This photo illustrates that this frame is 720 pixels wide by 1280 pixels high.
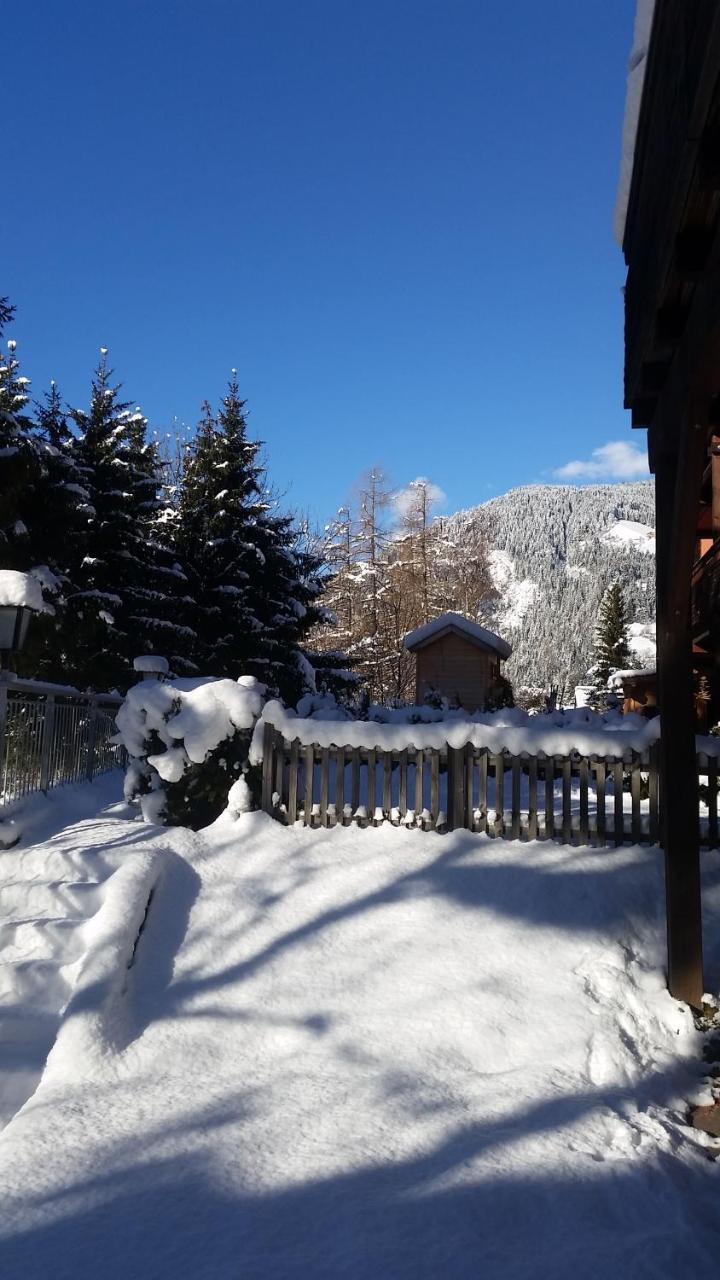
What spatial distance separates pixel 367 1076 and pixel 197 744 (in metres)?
4.02

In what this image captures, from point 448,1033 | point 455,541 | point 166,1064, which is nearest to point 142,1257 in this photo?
point 166,1064

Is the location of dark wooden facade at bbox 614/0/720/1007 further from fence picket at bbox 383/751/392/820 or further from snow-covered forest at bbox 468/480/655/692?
snow-covered forest at bbox 468/480/655/692

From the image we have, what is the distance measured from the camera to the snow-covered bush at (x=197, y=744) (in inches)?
322

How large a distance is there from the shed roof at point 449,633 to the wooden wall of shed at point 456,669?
0.82ft

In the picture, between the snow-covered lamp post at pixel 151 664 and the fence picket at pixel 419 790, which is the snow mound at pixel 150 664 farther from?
the fence picket at pixel 419 790

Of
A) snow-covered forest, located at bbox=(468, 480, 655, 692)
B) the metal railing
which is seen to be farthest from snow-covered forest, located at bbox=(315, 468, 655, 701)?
the metal railing

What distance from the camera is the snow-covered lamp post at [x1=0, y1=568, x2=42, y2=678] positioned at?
846 cm

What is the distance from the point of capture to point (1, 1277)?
2967 millimetres

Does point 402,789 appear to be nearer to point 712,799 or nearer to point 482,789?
point 482,789

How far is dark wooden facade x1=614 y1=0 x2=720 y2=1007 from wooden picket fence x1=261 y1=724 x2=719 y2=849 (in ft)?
4.71

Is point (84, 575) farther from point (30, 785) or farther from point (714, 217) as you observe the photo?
point (714, 217)

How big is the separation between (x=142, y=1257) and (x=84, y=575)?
18.6 m

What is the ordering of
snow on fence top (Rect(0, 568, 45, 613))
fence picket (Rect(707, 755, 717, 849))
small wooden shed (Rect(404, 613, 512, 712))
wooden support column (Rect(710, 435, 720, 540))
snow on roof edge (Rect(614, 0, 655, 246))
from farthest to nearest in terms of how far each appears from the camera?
small wooden shed (Rect(404, 613, 512, 712)), wooden support column (Rect(710, 435, 720, 540)), snow on fence top (Rect(0, 568, 45, 613)), fence picket (Rect(707, 755, 717, 849)), snow on roof edge (Rect(614, 0, 655, 246))

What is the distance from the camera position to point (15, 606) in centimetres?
846
